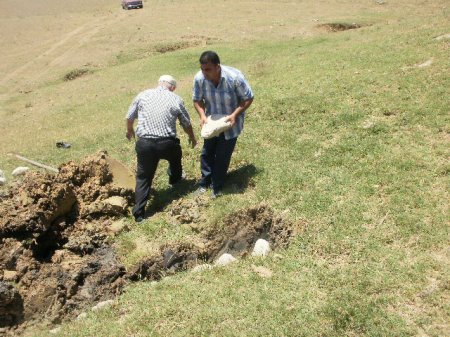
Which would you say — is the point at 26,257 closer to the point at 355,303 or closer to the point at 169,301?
the point at 169,301

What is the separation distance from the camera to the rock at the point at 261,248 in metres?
5.54

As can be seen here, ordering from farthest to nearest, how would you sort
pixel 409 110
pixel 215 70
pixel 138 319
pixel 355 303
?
pixel 409 110
pixel 215 70
pixel 138 319
pixel 355 303

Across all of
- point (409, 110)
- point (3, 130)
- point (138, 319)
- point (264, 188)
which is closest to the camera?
point (138, 319)

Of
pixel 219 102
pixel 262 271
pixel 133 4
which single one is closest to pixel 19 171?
pixel 219 102

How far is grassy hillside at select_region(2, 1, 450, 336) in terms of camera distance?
439 centimetres

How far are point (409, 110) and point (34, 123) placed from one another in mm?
11080

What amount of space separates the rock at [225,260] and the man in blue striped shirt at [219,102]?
1395 millimetres

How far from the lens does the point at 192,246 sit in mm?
6102

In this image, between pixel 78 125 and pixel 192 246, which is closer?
pixel 192 246

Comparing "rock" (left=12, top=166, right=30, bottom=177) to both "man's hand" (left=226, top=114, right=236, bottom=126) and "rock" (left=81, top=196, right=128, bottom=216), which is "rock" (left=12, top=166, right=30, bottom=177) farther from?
"man's hand" (left=226, top=114, right=236, bottom=126)

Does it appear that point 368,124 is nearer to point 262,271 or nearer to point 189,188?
point 189,188

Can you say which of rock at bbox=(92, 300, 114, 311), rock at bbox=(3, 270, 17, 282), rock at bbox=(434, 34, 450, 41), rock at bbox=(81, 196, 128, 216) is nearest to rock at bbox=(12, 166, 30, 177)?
rock at bbox=(81, 196, 128, 216)

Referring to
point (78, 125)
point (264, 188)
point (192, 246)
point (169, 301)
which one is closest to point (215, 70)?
point (264, 188)

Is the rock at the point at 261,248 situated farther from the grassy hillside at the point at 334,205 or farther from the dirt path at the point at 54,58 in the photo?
the dirt path at the point at 54,58
